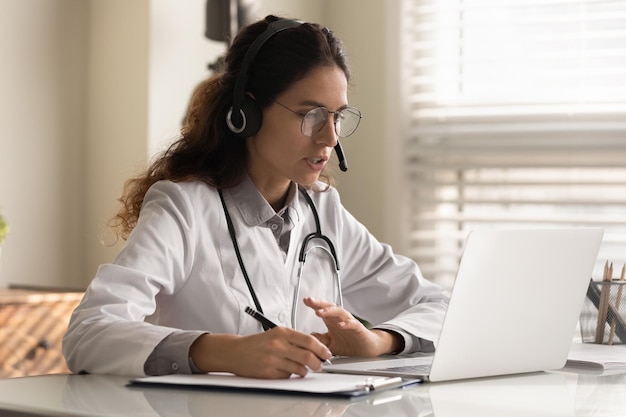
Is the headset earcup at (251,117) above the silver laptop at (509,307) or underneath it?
above

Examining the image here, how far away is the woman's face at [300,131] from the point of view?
1.85 meters

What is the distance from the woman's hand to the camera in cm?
154

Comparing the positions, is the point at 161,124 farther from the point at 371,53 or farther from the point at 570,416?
the point at 570,416

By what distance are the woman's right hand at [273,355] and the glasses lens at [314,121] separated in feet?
1.97

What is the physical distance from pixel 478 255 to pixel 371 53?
2.61 meters

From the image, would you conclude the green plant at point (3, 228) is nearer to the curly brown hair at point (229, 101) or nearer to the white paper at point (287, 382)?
the curly brown hair at point (229, 101)

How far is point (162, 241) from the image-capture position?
1.69 metres

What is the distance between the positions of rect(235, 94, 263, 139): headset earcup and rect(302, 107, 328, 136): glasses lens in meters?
0.10

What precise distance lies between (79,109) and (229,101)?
1750 millimetres

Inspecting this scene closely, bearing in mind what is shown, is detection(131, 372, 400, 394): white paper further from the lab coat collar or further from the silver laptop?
the lab coat collar

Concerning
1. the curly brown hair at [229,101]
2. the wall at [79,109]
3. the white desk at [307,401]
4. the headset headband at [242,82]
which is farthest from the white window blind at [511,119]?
the white desk at [307,401]

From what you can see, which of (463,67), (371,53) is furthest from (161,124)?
(463,67)

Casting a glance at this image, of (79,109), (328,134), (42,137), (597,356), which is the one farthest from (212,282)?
(79,109)

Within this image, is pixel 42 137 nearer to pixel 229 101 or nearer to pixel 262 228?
pixel 229 101
